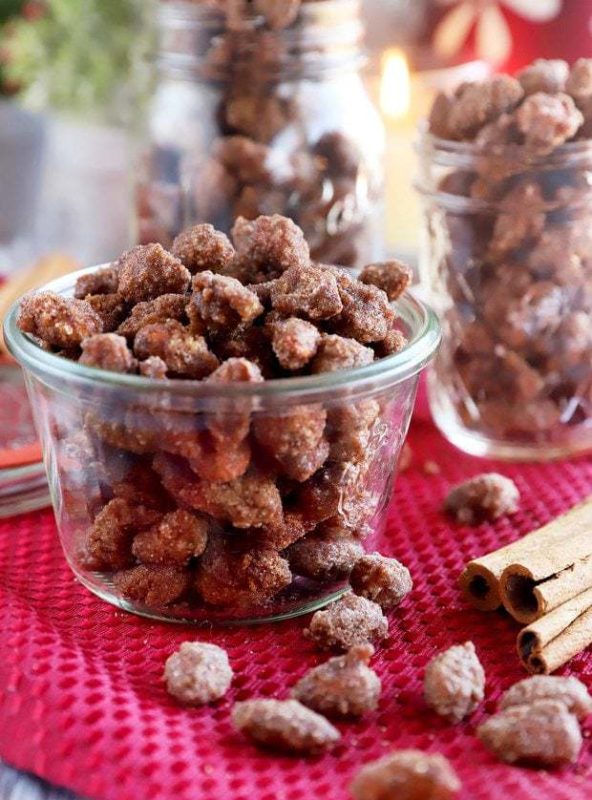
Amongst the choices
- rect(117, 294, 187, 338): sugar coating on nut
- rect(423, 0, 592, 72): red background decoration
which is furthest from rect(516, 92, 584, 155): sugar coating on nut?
rect(423, 0, 592, 72): red background decoration

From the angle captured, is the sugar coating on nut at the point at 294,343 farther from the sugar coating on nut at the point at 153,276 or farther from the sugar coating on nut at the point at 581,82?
the sugar coating on nut at the point at 581,82

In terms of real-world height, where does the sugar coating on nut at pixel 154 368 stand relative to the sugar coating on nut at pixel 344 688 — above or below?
above

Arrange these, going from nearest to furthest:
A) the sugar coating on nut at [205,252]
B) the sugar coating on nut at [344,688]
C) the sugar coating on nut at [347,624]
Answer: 1. the sugar coating on nut at [344,688]
2. the sugar coating on nut at [347,624]
3. the sugar coating on nut at [205,252]

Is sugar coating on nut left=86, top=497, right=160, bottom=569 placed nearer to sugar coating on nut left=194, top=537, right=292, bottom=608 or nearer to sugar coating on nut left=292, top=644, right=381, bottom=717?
sugar coating on nut left=194, top=537, right=292, bottom=608

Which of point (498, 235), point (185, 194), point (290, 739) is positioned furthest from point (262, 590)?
point (185, 194)

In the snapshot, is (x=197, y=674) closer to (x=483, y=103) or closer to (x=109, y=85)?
(x=483, y=103)

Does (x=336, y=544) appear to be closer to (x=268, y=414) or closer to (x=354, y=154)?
(x=268, y=414)

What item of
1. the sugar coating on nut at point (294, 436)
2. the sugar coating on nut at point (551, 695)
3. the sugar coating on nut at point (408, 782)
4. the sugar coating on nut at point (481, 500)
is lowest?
the sugar coating on nut at point (481, 500)

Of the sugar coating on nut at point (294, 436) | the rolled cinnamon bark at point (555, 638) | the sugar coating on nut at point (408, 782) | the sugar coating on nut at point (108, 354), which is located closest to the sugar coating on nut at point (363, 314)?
the sugar coating on nut at point (294, 436)
